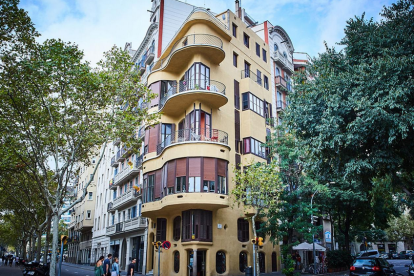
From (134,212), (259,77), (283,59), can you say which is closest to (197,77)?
Answer: (259,77)

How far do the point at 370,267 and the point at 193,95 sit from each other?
16.8 meters

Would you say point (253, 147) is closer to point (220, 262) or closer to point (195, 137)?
point (195, 137)

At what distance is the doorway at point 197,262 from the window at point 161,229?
350 cm

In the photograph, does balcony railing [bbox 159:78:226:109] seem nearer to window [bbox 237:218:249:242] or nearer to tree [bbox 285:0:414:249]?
tree [bbox 285:0:414:249]

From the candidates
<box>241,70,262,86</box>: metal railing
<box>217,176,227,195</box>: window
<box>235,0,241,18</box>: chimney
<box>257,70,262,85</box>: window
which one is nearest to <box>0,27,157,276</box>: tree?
<box>217,176,227,195</box>: window

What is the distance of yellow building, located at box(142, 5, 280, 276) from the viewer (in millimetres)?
25203

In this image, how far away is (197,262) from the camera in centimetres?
2567

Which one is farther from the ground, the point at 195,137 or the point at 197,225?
the point at 195,137

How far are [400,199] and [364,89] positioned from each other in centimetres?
1286

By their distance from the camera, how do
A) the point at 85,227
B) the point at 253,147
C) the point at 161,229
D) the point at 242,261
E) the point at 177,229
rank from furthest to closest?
the point at 85,227
the point at 253,147
the point at 161,229
the point at 242,261
the point at 177,229

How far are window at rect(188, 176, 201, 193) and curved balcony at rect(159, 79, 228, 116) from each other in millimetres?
6648

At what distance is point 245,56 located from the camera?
34.9 m

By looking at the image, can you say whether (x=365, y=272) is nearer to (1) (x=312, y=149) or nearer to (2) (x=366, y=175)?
(2) (x=366, y=175)

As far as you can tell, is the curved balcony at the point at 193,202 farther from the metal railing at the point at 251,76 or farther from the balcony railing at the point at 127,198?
the metal railing at the point at 251,76
